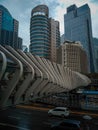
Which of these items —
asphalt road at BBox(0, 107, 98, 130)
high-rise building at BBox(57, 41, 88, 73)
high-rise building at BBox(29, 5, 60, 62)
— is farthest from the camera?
high-rise building at BBox(57, 41, 88, 73)

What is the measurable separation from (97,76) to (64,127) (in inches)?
5167

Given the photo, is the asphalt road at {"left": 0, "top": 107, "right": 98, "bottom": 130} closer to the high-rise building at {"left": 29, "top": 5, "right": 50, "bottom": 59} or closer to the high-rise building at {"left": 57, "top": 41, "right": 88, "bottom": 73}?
the high-rise building at {"left": 29, "top": 5, "right": 50, "bottom": 59}

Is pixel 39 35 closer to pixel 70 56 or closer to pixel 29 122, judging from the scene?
pixel 70 56

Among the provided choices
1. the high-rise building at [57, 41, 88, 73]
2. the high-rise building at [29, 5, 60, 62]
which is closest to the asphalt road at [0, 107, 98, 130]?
the high-rise building at [29, 5, 60, 62]

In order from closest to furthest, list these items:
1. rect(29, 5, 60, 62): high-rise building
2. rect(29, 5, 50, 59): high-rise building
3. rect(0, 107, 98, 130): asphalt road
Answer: rect(0, 107, 98, 130): asphalt road
rect(29, 5, 50, 59): high-rise building
rect(29, 5, 60, 62): high-rise building

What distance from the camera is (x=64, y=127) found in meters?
21.1

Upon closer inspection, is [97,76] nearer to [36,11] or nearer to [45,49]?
[45,49]

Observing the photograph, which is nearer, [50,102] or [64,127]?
[64,127]

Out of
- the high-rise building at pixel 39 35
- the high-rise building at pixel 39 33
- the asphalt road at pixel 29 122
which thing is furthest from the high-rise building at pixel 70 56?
the asphalt road at pixel 29 122

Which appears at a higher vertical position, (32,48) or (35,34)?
(35,34)

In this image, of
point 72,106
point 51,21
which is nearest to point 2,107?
point 72,106

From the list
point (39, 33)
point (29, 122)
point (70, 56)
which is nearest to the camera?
point (29, 122)

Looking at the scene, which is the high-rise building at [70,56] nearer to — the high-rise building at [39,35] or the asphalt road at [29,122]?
the high-rise building at [39,35]

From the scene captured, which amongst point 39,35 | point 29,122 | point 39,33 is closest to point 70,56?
point 39,35
